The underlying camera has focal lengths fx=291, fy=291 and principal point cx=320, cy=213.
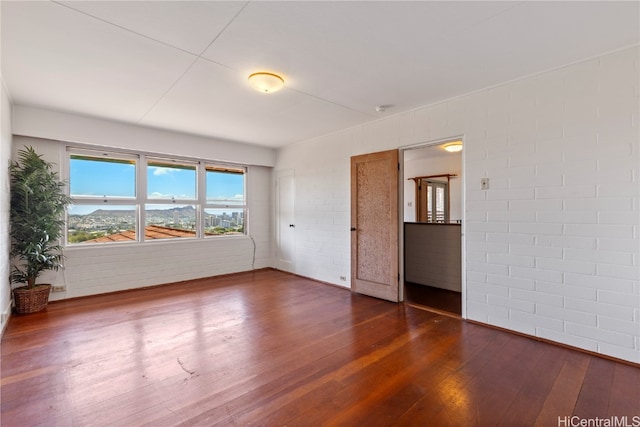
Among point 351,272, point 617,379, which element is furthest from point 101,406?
point 617,379

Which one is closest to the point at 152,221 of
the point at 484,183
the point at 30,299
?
the point at 30,299

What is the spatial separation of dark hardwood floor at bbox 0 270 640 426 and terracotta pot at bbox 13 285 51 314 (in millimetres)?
204

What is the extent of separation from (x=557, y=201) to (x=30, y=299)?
604 centimetres

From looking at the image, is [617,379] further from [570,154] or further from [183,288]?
[183,288]

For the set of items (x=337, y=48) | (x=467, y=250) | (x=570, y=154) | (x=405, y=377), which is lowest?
(x=405, y=377)

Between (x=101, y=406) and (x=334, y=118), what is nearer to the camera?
(x=101, y=406)

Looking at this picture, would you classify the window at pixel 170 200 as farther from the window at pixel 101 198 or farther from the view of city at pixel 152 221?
the window at pixel 101 198

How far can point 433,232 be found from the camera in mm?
4863

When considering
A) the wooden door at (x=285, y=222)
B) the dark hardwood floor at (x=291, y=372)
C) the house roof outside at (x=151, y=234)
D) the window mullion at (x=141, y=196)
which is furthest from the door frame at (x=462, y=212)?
the window mullion at (x=141, y=196)

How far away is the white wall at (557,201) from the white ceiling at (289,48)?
252mm

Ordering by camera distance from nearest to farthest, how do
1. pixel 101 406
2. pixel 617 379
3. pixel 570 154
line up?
1. pixel 101 406
2. pixel 617 379
3. pixel 570 154

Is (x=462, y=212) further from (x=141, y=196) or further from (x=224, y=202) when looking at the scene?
(x=141, y=196)

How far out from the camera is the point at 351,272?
466 centimetres

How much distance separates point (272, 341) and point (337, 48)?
9.03 feet
